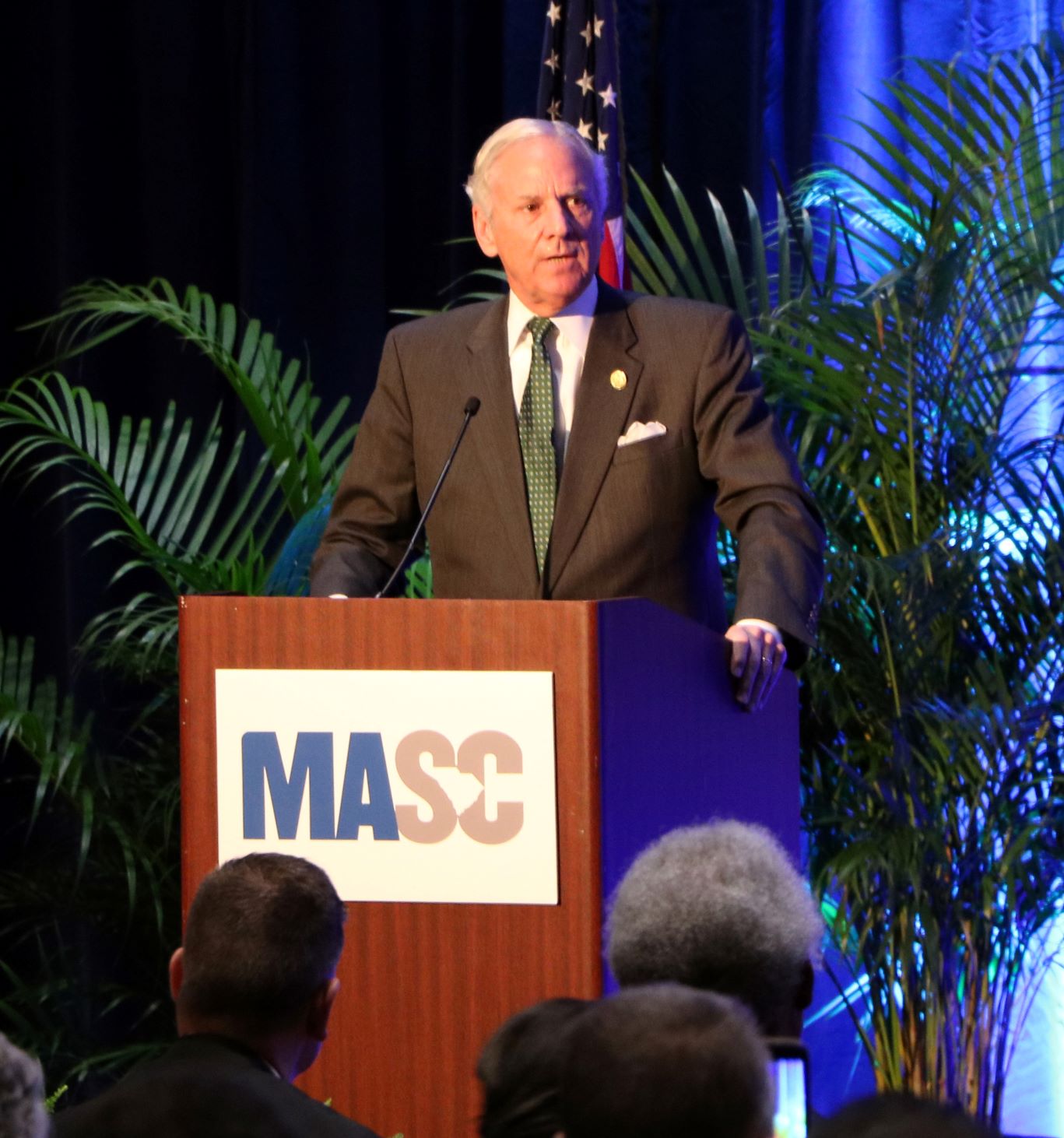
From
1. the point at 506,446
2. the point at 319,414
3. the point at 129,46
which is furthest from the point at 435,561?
the point at 129,46

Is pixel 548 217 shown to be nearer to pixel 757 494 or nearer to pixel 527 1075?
pixel 757 494

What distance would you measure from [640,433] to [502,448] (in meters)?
0.20

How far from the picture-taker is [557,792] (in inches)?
82.9

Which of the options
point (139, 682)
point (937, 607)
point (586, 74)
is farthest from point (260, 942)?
point (586, 74)

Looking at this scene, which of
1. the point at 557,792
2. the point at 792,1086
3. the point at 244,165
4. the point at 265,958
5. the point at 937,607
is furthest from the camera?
the point at 244,165

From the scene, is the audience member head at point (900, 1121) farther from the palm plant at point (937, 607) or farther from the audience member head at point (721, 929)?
the palm plant at point (937, 607)

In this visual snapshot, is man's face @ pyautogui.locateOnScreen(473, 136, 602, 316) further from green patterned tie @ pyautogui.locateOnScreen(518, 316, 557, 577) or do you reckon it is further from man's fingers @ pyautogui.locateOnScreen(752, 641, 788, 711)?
man's fingers @ pyautogui.locateOnScreen(752, 641, 788, 711)

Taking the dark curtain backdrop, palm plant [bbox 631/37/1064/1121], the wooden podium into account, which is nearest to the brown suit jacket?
the wooden podium

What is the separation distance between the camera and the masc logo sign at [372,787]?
2.12 meters

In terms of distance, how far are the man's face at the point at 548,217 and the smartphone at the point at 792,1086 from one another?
1.53 metres

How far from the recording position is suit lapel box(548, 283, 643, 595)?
2.67 metres

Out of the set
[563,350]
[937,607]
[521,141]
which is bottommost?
[937,607]

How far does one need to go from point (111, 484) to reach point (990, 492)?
178cm

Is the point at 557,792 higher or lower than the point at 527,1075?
higher
